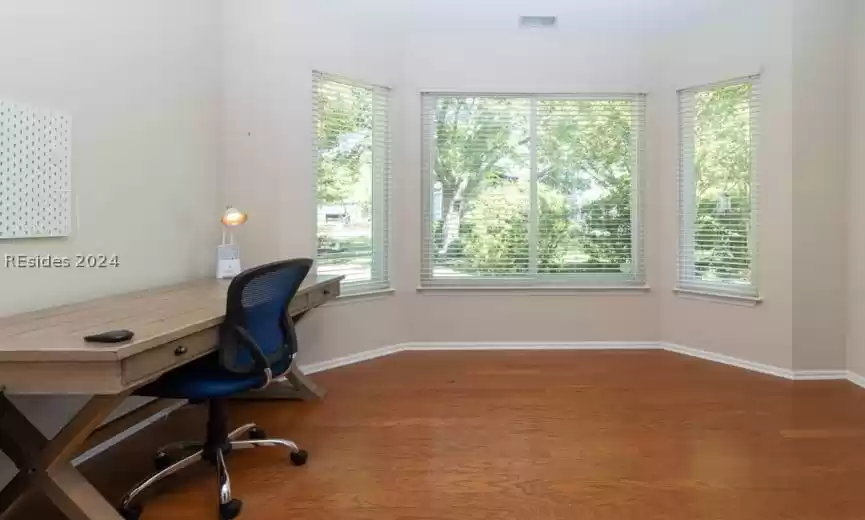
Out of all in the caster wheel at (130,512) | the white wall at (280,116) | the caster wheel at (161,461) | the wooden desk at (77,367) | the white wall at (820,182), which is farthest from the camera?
the white wall at (820,182)

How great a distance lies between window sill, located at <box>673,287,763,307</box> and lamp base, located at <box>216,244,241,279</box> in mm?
3389

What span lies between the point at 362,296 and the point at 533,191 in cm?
166

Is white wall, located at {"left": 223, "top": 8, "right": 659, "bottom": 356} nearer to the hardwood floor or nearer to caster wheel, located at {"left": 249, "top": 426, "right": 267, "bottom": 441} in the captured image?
the hardwood floor

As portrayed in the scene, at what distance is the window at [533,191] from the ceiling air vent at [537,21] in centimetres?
55

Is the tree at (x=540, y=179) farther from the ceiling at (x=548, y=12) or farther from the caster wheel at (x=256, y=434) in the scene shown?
the caster wheel at (x=256, y=434)

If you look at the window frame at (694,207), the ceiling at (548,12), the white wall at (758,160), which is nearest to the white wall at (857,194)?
the white wall at (758,160)

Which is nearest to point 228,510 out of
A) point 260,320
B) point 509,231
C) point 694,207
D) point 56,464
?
point 56,464

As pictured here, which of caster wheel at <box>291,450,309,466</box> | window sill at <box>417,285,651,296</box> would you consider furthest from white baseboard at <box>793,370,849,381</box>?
caster wheel at <box>291,450,309,466</box>

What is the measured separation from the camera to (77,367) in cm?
168

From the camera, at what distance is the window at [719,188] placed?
14.3ft

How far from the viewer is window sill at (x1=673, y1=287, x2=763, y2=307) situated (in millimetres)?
4289

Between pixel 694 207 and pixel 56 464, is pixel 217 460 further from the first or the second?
pixel 694 207

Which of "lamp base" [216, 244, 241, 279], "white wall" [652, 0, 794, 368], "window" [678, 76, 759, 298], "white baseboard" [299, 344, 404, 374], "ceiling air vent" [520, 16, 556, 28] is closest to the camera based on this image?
"lamp base" [216, 244, 241, 279]

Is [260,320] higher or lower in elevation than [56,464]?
higher
